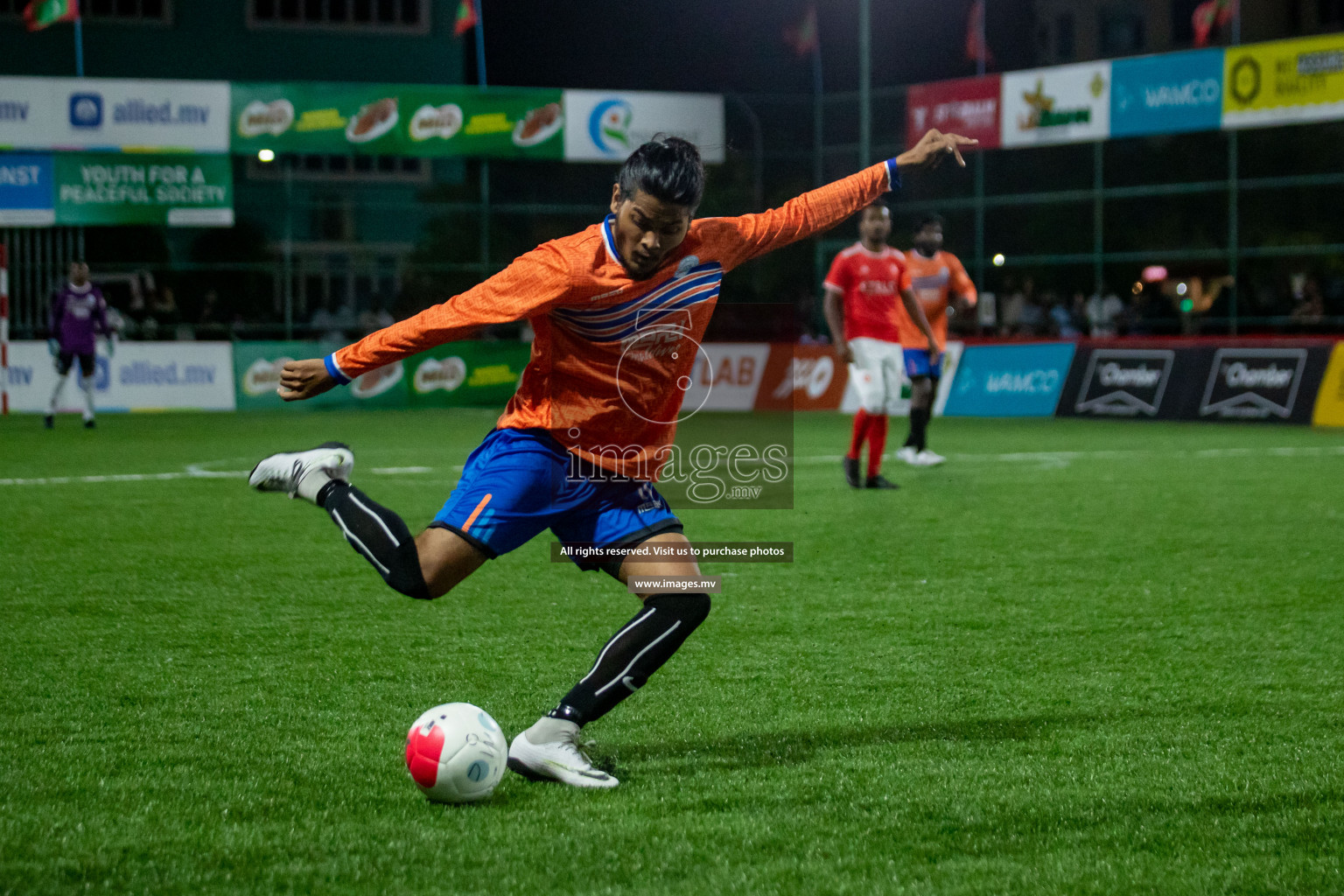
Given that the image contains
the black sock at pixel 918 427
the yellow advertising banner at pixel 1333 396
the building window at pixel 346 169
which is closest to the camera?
the black sock at pixel 918 427

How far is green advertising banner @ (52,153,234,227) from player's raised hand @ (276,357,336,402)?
842 inches

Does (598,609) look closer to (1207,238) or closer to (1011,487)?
(1011,487)

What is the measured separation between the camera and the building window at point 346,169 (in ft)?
113

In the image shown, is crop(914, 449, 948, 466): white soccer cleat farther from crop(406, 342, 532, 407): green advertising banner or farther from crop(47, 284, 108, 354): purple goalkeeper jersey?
crop(406, 342, 532, 407): green advertising banner

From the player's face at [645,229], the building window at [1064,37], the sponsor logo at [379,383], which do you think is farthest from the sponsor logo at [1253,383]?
the building window at [1064,37]

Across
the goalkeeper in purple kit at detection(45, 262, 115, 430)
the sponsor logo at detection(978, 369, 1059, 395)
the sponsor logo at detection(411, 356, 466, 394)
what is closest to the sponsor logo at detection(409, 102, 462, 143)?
the sponsor logo at detection(411, 356, 466, 394)

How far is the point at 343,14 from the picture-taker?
36.8 m

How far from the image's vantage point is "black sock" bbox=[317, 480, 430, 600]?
381 centimetres

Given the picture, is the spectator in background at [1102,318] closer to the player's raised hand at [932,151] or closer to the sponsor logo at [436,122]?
the sponsor logo at [436,122]

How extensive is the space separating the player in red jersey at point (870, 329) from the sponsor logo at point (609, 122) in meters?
14.4

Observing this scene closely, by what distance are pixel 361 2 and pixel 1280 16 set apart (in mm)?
26224

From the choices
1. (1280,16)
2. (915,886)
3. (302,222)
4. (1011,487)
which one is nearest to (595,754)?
(915,886)

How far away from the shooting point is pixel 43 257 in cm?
2580

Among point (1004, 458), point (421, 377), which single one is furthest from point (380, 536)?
point (421, 377)
